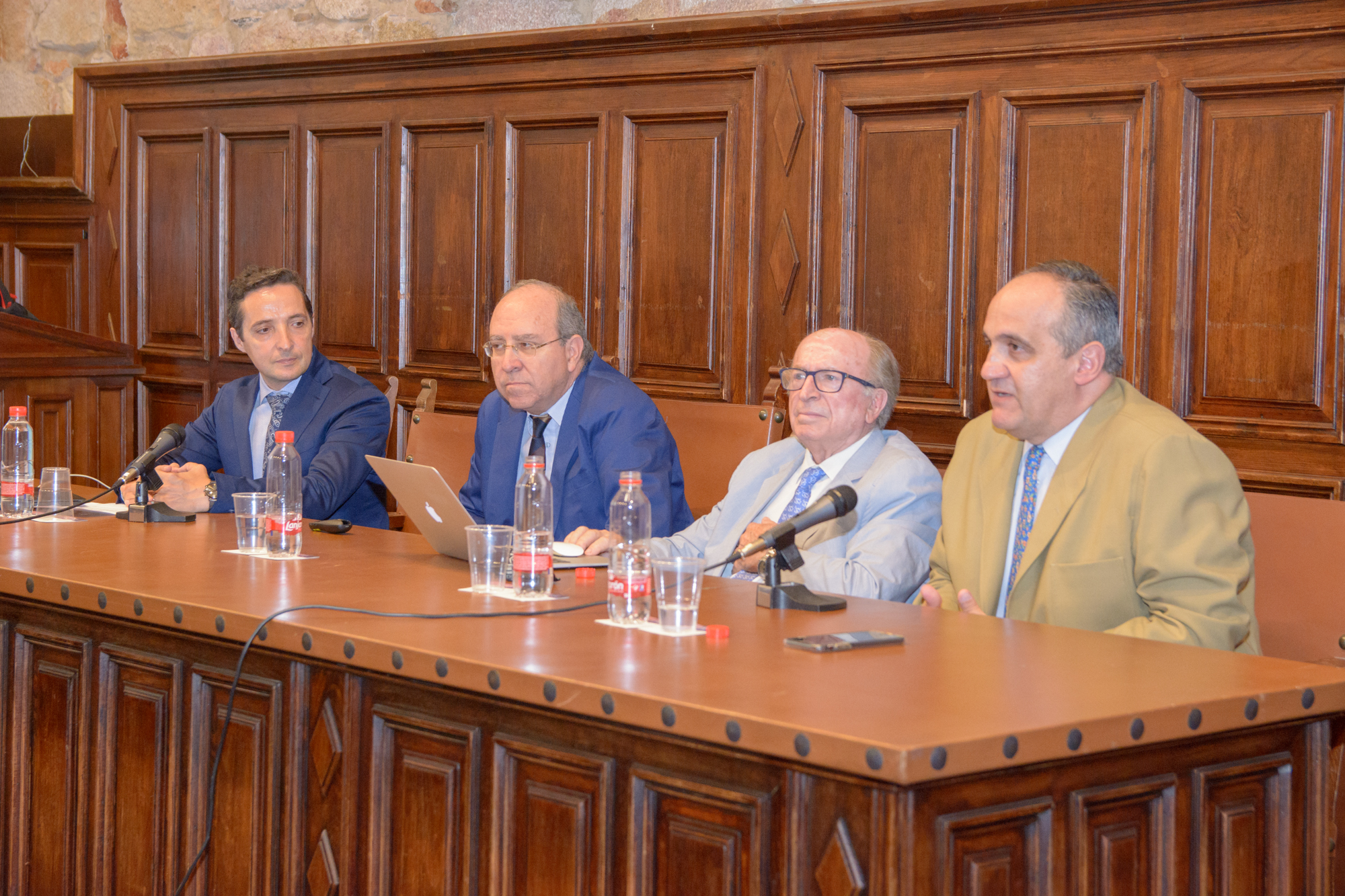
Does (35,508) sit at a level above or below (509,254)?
below

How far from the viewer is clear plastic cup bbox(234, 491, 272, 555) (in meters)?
2.94

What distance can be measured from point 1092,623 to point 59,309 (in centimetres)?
499

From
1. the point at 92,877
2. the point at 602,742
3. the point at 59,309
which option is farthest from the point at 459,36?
the point at 602,742

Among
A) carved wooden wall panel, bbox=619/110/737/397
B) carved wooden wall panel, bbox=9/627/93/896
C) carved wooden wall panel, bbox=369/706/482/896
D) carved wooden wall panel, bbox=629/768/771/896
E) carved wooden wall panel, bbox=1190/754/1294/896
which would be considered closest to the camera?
carved wooden wall panel, bbox=629/768/771/896

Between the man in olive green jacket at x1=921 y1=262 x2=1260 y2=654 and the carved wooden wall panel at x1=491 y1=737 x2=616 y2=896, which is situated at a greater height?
the man in olive green jacket at x1=921 y1=262 x2=1260 y2=654

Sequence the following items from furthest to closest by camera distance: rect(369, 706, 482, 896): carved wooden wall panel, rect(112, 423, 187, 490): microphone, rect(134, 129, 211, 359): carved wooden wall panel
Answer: rect(134, 129, 211, 359): carved wooden wall panel, rect(112, 423, 187, 490): microphone, rect(369, 706, 482, 896): carved wooden wall panel

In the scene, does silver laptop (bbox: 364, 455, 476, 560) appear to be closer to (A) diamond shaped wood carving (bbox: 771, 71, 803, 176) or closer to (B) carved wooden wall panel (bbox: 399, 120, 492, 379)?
(A) diamond shaped wood carving (bbox: 771, 71, 803, 176)

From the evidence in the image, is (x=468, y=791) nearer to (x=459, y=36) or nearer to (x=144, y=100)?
(x=459, y=36)

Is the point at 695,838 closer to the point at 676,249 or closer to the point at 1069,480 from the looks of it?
the point at 1069,480

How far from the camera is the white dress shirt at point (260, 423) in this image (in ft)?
12.8

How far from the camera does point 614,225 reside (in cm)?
480

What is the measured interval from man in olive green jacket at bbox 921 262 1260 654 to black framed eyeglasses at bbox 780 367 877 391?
1.02 feet

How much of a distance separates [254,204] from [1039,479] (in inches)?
154

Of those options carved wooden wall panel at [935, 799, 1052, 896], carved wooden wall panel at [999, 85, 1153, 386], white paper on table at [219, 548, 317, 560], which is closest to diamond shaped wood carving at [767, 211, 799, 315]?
carved wooden wall panel at [999, 85, 1153, 386]
